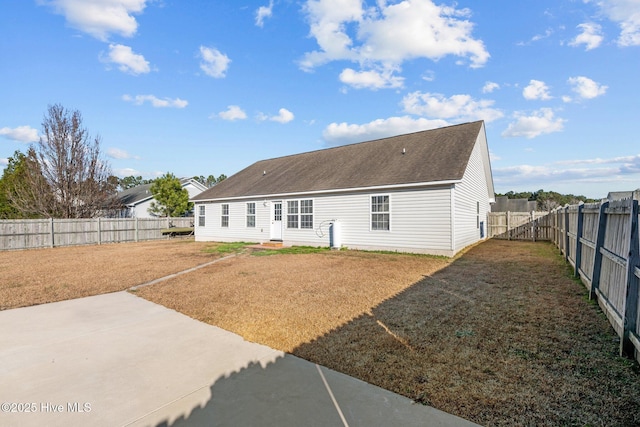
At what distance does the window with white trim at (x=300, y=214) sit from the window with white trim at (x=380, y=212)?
11.1ft

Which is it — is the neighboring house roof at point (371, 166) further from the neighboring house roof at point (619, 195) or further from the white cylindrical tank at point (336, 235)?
the neighboring house roof at point (619, 195)

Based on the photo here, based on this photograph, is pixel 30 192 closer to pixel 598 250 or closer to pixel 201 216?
pixel 201 216

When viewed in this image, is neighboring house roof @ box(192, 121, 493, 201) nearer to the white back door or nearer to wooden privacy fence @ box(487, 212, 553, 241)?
the white back door

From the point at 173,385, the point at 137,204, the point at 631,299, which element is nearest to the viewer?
the point at 173,385

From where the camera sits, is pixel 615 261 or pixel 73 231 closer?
pixel 615 261

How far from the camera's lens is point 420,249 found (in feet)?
38.7

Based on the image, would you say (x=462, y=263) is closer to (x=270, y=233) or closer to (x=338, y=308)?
(x=338, y=308)

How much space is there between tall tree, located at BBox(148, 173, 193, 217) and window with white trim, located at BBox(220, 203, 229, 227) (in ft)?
31.3

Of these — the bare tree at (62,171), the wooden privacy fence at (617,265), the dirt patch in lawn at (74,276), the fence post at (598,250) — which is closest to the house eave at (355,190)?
the dirt patch in lawn at (74,276)

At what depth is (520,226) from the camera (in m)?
17.4

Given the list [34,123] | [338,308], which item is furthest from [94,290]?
[34,123]

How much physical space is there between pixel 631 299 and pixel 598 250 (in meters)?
2.23

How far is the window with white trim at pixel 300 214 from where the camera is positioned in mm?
15102

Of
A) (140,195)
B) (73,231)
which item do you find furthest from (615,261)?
(140,195)
